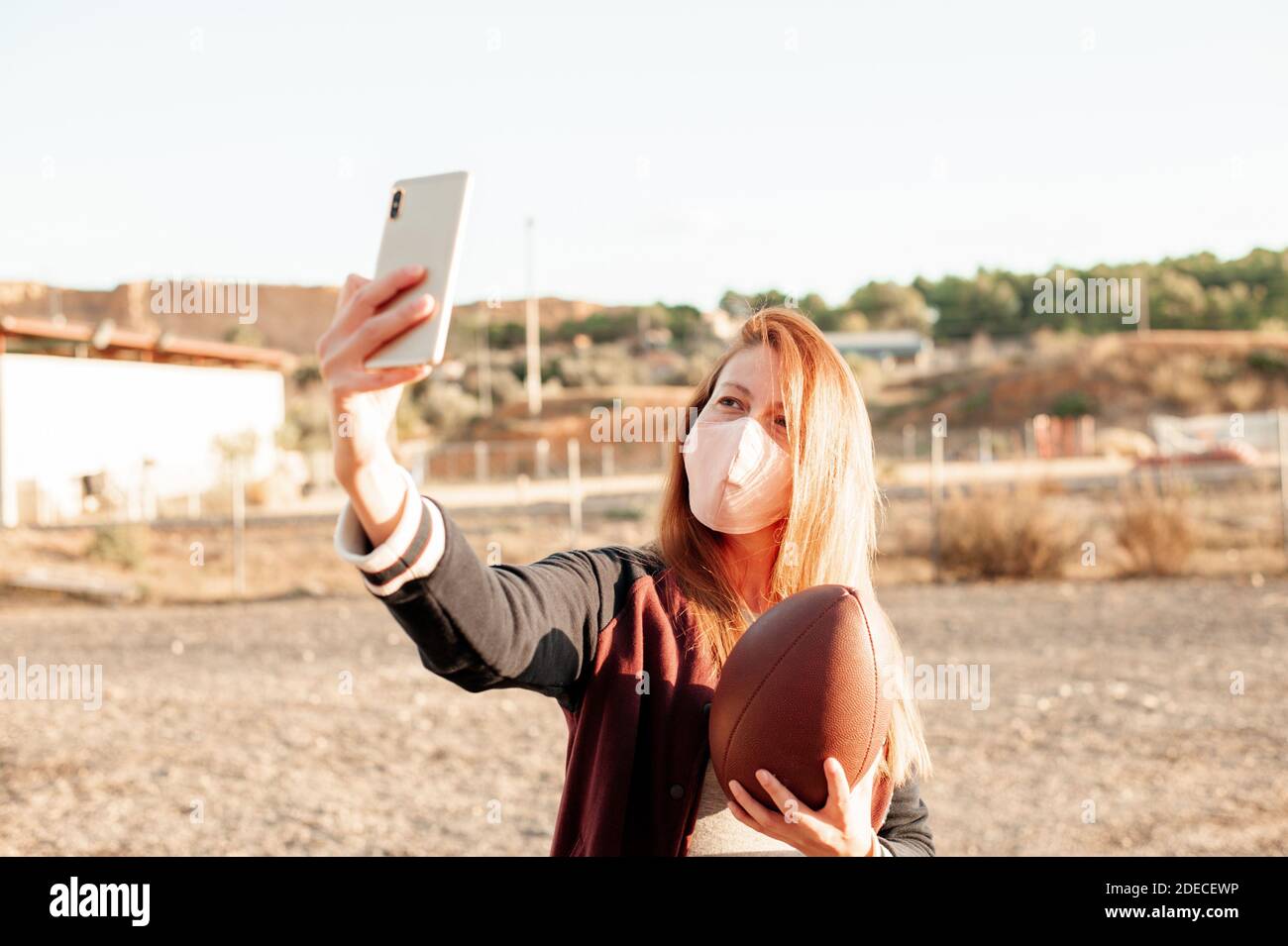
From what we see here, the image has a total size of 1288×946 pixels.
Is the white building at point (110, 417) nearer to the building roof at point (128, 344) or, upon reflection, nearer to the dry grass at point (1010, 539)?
the building roof at point (128, 344)

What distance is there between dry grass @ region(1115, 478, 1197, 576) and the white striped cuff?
13686 mm

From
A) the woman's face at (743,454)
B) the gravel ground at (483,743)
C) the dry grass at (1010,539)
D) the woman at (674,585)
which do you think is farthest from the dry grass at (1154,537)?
Result: the woman's face at (743,454)

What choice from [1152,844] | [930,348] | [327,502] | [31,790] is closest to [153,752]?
[31,790]

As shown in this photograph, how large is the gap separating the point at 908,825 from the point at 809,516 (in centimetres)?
67

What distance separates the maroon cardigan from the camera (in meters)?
1.70

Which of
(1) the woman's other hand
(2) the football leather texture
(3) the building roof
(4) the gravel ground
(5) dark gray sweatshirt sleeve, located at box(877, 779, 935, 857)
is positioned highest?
(3) the building roof

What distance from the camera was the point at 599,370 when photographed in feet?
177

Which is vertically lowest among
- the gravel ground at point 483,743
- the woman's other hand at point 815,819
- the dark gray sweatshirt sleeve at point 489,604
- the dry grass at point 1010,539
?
the gravel ground at point 483,743

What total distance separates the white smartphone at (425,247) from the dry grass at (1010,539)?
43.9 ft

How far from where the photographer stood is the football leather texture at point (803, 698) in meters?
2.02

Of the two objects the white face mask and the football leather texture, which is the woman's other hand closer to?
the football leather texture

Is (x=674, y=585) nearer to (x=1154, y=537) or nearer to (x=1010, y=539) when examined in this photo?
(x=1010, y=539)

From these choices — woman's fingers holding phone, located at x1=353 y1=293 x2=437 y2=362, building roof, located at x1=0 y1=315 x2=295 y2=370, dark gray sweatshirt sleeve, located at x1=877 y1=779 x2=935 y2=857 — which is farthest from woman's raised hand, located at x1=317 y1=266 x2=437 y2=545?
building roof, located at x1=0 y1=315 x2=295 y2=370

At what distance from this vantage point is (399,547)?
1.48 meters
